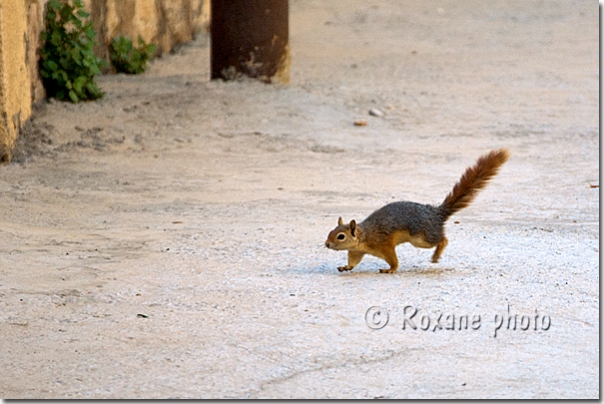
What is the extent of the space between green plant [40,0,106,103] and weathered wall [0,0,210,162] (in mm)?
101

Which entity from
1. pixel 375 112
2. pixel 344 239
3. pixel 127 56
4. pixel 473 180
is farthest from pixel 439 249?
pixel 127 56

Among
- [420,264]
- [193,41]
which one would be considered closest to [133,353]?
[420,264]

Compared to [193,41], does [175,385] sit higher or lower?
lower

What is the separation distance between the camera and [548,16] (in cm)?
1612

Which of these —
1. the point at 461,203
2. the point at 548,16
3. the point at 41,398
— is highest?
the point at 548,16

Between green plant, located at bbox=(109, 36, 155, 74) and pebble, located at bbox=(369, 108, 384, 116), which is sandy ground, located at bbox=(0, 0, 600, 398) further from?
green plant, located at bbox=(109, 36, 155, 74)

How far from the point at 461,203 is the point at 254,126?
4189 mm

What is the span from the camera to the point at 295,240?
5.41 meters

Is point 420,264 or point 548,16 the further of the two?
point 548,16

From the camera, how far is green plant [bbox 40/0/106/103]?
848 centimetres

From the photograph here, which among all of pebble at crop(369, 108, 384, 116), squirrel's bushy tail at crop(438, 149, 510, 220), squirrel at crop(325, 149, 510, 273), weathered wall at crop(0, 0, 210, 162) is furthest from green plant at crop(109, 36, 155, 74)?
squirrel's bushy tail at crop(438, 149, 510, 220)

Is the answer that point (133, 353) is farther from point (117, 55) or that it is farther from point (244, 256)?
point (117, 55)

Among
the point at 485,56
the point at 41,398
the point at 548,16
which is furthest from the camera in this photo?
the point at 548,16

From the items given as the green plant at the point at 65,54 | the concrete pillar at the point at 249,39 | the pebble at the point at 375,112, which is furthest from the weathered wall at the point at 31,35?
the pebble at the point at 375,112
